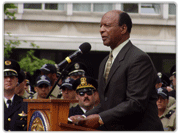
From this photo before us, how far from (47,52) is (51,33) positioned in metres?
0.86

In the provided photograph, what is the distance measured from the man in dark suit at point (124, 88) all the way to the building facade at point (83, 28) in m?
12.5

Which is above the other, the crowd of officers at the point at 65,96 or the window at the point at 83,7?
the window at the point at 83,7

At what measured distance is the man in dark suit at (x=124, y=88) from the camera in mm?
2895

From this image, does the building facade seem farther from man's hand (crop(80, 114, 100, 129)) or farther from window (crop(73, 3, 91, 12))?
man's hand (crop(80, 114, 100, 129))

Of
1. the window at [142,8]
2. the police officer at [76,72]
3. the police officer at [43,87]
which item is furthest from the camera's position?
the window at [142,8]

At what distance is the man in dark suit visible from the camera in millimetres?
2895

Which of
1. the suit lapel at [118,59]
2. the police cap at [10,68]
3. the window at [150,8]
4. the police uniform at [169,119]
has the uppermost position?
the window at [150,8]

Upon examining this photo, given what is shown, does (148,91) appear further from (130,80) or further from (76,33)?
(76,33)

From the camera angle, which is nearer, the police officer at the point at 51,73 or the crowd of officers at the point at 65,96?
the crowd of officers at the point at 65,96

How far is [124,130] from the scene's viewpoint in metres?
2.94

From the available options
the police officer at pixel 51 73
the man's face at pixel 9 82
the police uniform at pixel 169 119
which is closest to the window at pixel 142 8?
the police officer at pixel 51 73

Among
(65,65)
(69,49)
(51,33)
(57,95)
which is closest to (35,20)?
(51,33)

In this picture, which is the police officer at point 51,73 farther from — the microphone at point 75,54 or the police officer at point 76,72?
the microphone at point 75,54

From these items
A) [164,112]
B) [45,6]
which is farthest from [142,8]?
[164,112]
